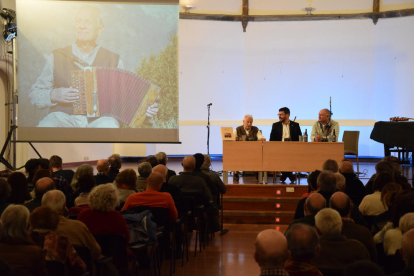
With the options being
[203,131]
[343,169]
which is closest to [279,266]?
[343,169]

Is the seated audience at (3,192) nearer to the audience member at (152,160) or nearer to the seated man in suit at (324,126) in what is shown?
the audience member at (152,160)

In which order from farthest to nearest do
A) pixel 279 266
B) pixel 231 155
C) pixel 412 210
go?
pixel 231 155 → pixel 412 210 → pixel 279 266

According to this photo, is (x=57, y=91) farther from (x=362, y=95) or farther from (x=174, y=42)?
(x=362, y=95)

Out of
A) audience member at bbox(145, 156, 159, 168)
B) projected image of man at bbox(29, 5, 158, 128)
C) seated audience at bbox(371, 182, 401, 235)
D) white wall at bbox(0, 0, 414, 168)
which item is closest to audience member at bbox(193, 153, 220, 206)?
audience member at bbox(145, 156, 159, 168)

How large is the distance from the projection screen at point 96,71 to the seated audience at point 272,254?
6005mm

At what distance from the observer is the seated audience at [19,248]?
2352 millimetres

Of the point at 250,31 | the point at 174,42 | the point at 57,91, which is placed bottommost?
the point at 57,91

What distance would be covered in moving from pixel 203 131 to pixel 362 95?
4.93m

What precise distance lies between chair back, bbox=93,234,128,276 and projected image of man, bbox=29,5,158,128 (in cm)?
486

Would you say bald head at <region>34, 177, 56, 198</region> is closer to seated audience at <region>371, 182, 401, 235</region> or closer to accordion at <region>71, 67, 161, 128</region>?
seated audience at <region>371, 182, 401, 235</region>

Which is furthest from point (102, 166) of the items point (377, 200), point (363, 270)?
point (363, 270)

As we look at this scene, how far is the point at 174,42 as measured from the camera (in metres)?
7.86

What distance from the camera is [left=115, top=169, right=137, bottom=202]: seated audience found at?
4.44 m

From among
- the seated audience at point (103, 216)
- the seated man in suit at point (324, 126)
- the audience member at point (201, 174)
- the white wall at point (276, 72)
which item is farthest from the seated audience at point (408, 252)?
the white wall at point (276, 72)
